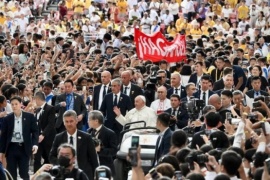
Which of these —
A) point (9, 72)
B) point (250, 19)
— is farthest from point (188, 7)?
point (9, 72)

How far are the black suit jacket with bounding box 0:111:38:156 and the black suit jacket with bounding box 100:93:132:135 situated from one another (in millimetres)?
3180

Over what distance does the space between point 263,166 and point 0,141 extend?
7.91 meters

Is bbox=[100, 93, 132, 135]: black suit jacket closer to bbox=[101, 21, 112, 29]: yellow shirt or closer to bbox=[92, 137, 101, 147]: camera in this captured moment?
bbox=[92, 137, 101, 147]: camera

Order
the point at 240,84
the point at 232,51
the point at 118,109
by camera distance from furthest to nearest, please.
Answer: the point at 232,51
the point at 240,84
the point at 118,109

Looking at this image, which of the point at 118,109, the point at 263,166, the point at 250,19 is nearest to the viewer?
the point at 263,166

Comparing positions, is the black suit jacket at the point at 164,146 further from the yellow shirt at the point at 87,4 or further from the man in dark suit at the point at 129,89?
→ the yellow shirt at the point at 87,4

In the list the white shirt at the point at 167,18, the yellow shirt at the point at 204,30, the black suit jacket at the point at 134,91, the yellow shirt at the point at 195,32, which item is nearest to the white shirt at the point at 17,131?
the black suit jacket at the point at 134,91

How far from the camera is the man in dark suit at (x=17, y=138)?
19.7 m

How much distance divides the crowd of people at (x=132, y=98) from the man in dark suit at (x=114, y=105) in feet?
0.07

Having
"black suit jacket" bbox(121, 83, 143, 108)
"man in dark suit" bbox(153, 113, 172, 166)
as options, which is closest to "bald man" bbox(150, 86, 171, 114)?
"black suit jacket" bbox(121, 83, 143, 108)

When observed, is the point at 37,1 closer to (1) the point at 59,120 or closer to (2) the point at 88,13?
(2) the point at 88,13

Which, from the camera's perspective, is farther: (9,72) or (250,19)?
(250,19)

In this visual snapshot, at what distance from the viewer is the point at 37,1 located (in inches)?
1937

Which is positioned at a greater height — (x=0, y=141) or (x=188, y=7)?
(x=188, y=7)
